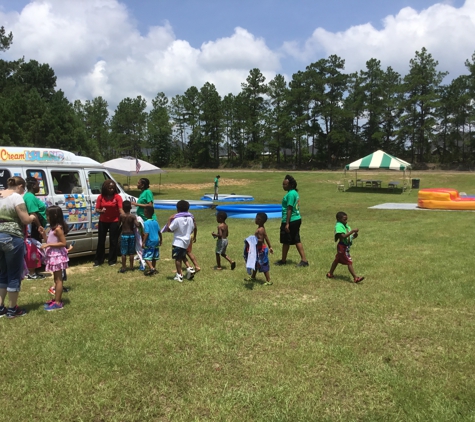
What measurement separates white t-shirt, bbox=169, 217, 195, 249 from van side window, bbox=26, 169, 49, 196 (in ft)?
9.04

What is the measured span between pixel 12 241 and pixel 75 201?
3.27 metres

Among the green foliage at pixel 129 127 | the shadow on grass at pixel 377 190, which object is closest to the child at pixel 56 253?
the shadow on grass at pixel 377 190

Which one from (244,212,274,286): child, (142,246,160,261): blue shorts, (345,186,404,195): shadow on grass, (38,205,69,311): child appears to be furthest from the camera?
(345,186,404,195): shadow on grass

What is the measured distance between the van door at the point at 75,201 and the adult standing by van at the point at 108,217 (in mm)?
354

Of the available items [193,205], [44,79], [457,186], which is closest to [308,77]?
[457,186]

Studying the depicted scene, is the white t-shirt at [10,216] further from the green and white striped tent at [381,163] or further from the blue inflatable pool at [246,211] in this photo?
the green and white striped tent at [381,163]

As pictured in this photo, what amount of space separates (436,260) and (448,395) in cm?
531

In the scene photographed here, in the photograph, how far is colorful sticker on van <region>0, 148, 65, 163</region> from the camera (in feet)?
24.0

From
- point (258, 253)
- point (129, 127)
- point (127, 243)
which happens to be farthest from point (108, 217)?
point (129, 127)

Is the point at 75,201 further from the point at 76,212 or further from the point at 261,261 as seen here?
the point at 261,261

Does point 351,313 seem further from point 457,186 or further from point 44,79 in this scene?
point 44,79

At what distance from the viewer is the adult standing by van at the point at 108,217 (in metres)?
7.70

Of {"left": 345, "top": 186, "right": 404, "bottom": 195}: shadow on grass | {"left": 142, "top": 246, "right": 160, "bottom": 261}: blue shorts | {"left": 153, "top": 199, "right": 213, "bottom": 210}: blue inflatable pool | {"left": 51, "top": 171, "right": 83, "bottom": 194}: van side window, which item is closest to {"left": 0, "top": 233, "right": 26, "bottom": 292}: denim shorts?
{"left": 142, "top": 246, "right": 160, "bottom": 261}: blue shorts

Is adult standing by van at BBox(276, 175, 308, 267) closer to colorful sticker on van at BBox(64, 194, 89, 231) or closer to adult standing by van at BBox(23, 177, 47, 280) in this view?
colorful sticker on van at BBox(64, 194, 89, 231)
